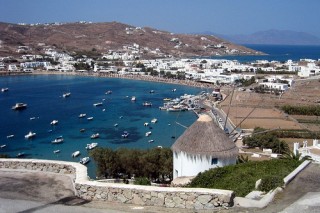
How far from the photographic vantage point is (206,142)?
42.9ft

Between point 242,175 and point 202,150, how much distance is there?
3.39 m

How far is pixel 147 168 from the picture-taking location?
22.4m

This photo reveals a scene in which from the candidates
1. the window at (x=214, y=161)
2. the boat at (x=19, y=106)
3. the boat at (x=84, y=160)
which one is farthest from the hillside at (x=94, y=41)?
the window at (x=214, y=161)

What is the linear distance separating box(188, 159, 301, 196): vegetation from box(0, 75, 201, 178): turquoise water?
19.1 meters

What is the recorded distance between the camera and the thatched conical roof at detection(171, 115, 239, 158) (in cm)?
1297

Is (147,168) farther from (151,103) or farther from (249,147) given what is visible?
(151,103)

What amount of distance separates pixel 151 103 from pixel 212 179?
56.2 meters

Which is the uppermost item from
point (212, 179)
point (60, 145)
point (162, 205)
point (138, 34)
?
→ point (138, 34)

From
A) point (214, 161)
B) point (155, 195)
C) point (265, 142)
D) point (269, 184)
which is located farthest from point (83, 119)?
point (155, 195)

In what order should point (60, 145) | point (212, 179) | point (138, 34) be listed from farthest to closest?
point (138, 34) → point (60, 145) → point (212, 179)

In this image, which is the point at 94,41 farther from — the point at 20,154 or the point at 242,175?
the point at 242,175

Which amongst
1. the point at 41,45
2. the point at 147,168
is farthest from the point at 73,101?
the point at 41,45

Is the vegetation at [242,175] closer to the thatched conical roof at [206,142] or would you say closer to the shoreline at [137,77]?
the thatched conical roof at [206,142]

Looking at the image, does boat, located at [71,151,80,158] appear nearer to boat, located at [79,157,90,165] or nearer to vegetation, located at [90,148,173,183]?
boat, located at [79,157,90,165]
